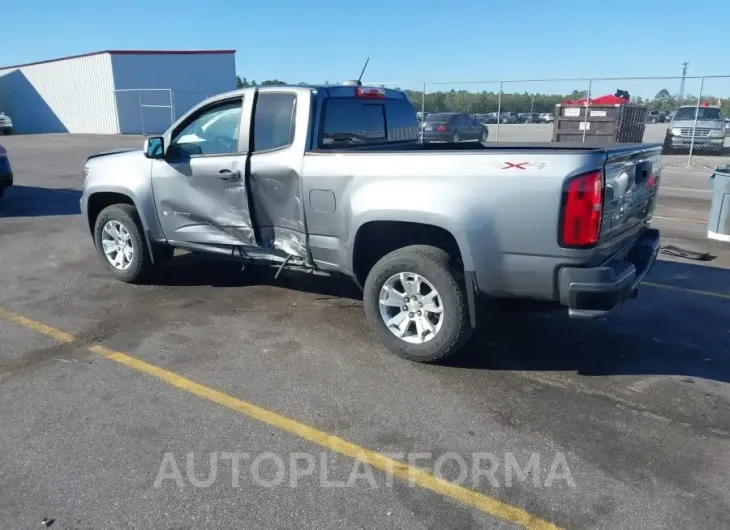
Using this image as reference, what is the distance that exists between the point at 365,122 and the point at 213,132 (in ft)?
4.47

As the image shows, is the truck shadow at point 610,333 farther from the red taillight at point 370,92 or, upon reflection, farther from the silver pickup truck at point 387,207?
the red taillight at point 370,92

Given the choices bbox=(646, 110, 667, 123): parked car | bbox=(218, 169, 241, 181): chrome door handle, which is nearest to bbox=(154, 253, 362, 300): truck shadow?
bbox=(218, 169, 241, 181): chrome door handle

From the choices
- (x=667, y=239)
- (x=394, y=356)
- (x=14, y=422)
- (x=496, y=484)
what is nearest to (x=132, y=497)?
(x=14, y=422)

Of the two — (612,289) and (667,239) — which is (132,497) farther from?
(667,239)

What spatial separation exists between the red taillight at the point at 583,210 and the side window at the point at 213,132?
2904 mm

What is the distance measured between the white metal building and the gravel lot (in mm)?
29897

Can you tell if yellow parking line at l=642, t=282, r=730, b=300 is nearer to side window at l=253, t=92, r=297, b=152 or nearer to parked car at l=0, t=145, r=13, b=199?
side window at l=253, t=92, r=297, b=152

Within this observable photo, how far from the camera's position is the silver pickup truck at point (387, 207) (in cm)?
370

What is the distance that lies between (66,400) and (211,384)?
0.89 meters

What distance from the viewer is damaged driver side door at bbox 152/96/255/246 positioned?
525cm

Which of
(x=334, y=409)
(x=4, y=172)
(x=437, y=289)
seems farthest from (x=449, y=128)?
(x=334, y=409)

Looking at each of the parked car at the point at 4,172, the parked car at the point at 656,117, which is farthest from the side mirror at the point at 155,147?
the parked car at the point at 656,117

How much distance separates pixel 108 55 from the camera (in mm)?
34688

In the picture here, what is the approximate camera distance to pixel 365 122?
5441mm
